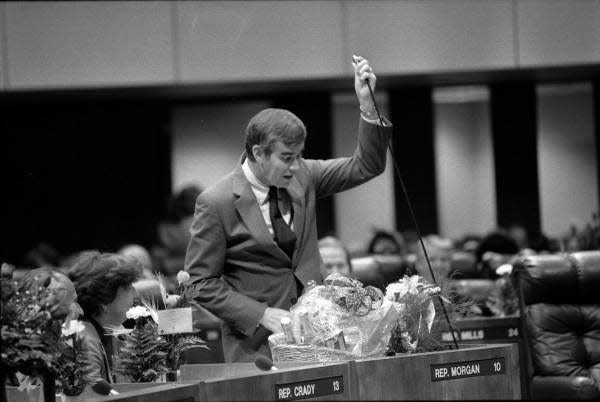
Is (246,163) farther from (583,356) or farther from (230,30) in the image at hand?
(230,30)

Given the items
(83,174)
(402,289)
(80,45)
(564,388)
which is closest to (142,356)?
(402,289)

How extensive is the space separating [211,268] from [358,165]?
549mm

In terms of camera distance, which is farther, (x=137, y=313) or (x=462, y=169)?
(x=462, y=169)

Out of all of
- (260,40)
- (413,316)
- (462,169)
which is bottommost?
(413,316)

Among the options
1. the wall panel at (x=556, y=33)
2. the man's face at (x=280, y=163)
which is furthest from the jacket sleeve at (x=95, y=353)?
the wall panel at (x=556, y=33)

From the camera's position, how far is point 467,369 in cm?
292

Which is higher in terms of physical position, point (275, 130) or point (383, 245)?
point (275, 130)

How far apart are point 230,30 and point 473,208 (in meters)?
2.65

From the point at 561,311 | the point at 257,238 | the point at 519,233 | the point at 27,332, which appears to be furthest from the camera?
the point at 519,233

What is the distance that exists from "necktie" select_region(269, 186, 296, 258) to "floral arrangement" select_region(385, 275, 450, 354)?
0.53 m

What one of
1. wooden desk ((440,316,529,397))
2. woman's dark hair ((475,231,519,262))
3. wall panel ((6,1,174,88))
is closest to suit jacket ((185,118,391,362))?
wooden desk ((440,316,529,397))

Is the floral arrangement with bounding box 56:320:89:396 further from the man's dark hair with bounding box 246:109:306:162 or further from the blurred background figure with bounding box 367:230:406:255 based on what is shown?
the blurred background figure with bounding box 367:230:406:255

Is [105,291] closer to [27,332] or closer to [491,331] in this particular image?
[27,332]

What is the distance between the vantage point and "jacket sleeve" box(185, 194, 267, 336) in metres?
3.52
